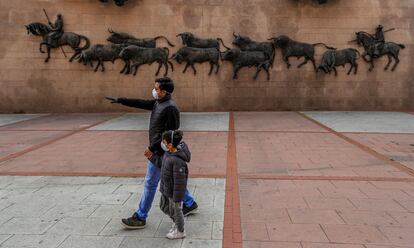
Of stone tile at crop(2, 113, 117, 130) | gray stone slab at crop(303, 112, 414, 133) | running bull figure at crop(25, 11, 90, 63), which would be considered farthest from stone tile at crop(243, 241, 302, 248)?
running bull figure at crop(25, 11, 90, 63)

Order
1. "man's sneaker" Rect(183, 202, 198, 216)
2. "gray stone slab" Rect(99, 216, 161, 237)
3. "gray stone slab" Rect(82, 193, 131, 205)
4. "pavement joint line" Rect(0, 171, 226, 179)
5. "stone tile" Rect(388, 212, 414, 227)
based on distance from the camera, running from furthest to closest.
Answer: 1. "pavement joint line" Rect(0, 171, 226, 179)
2. "gray stone slab" Rect(82, 193, 131, 205)
3. "man's sneaker" Rect(183, 202, 198, 216)
4. "stone tile" Rect(388, 212, 414, 227)
5. "gray stone slab" Rect(99, 216, 161, 237)

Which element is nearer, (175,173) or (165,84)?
(175,173)

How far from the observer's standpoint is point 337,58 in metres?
14.5

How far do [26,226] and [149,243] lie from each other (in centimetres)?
152

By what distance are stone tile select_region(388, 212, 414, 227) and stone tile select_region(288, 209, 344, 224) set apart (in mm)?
670

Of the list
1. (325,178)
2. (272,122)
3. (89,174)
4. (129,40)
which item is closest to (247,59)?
(272,122)

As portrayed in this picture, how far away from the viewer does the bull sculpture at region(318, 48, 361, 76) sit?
47.3 ft

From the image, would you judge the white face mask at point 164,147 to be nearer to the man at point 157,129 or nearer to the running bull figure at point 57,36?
the man at point 157,129

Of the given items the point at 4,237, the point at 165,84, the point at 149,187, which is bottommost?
the point at 4,237

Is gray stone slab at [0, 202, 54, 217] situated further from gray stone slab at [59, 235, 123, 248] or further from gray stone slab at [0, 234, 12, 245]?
gray stone slab at [59, 235, 123, 248]

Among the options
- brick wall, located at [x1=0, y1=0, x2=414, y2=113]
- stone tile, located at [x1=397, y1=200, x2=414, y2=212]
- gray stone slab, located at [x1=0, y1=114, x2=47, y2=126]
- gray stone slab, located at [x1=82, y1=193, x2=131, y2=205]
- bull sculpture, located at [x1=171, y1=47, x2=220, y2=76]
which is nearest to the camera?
stone tile, located at [x1=397, y1=200, x2=414, y2=212]

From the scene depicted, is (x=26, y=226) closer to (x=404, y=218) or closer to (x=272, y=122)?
(x=404, y=218)

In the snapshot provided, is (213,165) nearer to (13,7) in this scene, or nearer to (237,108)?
(237,108)

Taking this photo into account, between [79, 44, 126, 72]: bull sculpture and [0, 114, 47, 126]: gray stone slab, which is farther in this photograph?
[79, 44, 126, 72]: bull sculpture
